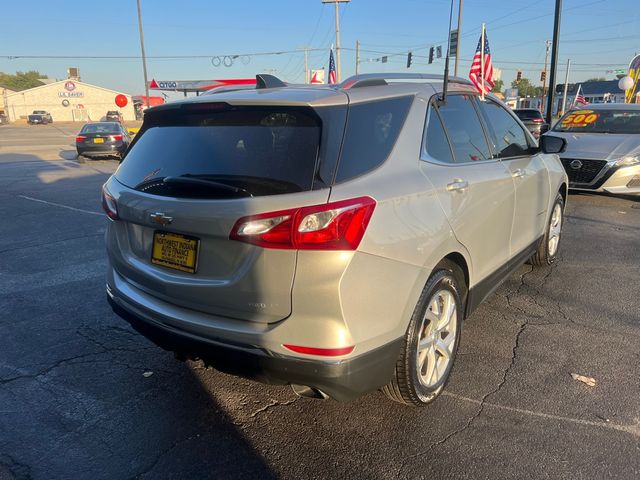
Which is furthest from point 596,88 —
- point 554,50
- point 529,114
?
point 554,50

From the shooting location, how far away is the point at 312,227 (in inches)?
84.0

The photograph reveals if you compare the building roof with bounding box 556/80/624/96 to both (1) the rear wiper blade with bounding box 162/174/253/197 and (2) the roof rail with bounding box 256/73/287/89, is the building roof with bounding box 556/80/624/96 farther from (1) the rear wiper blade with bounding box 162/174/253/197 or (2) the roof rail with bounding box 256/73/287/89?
(1) the rear wiper blade with bounding box 162/174/253/197

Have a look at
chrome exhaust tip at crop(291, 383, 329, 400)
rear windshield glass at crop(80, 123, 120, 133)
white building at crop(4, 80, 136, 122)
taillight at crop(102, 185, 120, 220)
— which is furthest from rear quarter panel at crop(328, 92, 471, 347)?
white building at crop(4, 80, 136, 122)

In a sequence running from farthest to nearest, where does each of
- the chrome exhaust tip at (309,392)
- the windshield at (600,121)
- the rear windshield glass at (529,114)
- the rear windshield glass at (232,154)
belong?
the rear windshield glass at (529,114)
the windshield at (600,121)
the chrome exhaust tip at (309,392)
the rear windshield glass at (232,154)

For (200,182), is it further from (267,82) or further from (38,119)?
Answer: (38,119)

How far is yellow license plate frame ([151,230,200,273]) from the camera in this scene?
7.95 ft

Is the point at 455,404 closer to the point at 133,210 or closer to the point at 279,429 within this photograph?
the point at 279,429

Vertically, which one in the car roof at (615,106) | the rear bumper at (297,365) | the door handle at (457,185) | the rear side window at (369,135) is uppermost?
the rear side window at (369,135)

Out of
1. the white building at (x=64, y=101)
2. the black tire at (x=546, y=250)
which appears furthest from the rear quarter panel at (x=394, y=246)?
the white building at (x=64, y=101)

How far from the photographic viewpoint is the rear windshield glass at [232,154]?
2277 mm

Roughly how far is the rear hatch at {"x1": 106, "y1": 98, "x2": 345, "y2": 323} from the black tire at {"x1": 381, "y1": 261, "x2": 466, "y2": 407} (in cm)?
74

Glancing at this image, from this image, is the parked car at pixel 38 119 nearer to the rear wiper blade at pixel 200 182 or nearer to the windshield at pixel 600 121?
the windshield at pixel 600 121

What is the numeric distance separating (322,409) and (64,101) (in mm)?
93936

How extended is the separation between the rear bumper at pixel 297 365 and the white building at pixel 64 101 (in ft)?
287
